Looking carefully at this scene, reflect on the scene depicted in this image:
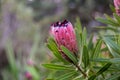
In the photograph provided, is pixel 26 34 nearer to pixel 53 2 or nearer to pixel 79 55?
pixel 53 2

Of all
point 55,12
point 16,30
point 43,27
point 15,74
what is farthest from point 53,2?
point 15,74

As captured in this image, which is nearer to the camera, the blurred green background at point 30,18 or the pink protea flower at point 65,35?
the pink protea flower at point 65,35

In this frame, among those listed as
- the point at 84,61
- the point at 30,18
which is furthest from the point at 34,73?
the point at 30,18

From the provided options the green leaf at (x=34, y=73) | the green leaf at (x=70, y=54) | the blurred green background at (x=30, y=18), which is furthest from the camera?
the blurred green background at (x=30, y=18)

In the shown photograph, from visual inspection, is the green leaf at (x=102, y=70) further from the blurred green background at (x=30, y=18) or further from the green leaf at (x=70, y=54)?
the blurred green background at (x=30, y=18)

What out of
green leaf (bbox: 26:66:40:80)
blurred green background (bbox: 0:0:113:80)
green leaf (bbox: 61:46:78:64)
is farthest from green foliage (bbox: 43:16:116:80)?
blurred green background (bbox: 0:0:113:80)

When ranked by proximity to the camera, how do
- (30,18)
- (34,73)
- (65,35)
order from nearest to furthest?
1. (65,35)
2. (34,73)
3. (30,18)

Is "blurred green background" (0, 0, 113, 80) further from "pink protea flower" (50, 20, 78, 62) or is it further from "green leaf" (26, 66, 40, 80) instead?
"pink protea flower" (50, 20, 78, 62)

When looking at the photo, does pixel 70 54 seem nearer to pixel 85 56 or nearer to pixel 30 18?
pixel 85 56

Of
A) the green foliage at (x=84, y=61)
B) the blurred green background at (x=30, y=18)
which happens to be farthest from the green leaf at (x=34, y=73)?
the blurred green background at (x=30, y=18)

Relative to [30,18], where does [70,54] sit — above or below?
above

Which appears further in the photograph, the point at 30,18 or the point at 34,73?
the point at 30,18
